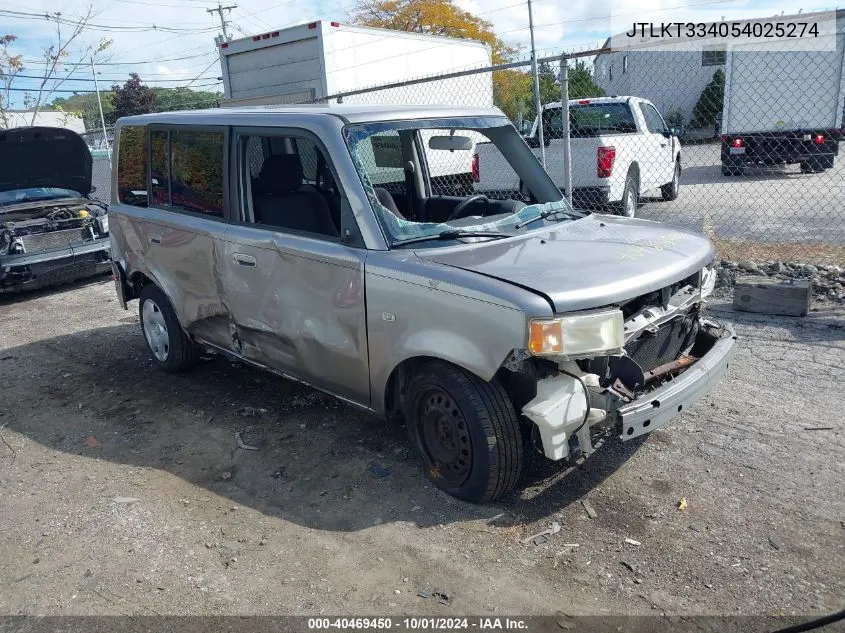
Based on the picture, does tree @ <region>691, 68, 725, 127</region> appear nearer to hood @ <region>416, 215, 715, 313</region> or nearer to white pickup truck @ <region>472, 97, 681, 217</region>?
white pickup truck @ <region>472, 97, 681, 217</region>

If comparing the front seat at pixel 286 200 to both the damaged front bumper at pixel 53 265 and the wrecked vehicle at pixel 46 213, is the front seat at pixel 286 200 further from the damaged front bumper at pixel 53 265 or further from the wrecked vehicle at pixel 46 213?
the wrecked vehicle at pixel 46 213

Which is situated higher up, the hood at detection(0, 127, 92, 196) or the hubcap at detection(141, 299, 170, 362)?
the hood at detection(0, 127, 92, 196)

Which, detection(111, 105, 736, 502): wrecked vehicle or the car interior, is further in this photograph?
the car interior

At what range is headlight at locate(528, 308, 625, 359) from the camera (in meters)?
3.03

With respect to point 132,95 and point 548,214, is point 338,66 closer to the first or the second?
point 548,214

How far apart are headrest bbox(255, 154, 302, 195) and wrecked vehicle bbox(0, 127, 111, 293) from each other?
5396 mm

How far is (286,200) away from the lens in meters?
4.49

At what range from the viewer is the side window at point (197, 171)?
4.64 m

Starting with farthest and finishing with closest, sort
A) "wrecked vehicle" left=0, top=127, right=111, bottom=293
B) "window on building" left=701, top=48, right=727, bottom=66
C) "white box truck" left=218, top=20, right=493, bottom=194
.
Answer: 1. "window on building" left=701, top=48, right=727, bottom=66
2. "white box truck" left=218, top=20, right=493, bottom=194
3. "wrecked vehicle" left=0, top=127, right=111, bottom=293

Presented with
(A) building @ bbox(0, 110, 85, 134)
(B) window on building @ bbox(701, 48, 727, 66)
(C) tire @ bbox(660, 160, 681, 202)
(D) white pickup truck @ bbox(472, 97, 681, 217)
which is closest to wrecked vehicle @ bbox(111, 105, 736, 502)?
(D) white pickup truck @ bbox(472, 97, 681, 217)

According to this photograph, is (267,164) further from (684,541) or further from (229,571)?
(684,541)

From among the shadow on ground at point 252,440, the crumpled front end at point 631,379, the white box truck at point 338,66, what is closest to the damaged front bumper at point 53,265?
the shadow on ground at point 252,440

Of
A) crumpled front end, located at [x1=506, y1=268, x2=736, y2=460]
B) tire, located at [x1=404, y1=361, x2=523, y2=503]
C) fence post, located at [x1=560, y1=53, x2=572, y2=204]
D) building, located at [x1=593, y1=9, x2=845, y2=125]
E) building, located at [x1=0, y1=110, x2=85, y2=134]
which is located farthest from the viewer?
building, located at [x1=593, y1=9, x2=845, y2=125]

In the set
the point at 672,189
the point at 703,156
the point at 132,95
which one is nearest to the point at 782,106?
the point at 703,156
